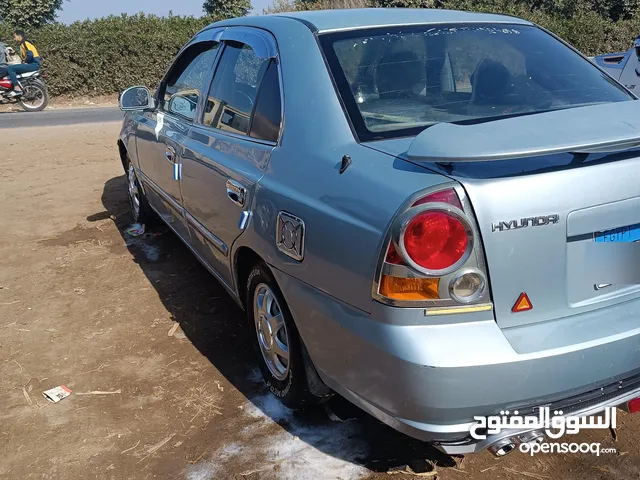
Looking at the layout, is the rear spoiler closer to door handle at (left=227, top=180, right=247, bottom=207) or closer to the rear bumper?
the rear bumper

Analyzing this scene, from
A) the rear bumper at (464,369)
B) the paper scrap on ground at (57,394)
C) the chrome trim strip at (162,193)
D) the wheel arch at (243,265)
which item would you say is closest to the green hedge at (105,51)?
the chrome trim strip at (162,193)

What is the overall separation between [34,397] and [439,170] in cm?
246

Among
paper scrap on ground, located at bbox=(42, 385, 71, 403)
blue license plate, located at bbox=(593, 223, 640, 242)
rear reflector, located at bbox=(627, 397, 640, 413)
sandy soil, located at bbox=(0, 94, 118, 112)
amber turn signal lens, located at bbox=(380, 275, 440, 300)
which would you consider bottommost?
sandy soil, located at bbox=(0, 94, 118, 112)

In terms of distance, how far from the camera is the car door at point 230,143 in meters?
2.88

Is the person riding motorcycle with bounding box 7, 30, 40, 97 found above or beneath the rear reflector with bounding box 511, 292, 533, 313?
beneath

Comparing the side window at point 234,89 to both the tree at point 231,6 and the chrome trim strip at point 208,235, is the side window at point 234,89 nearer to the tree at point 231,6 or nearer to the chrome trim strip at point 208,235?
the chrome trim strip at point 208,235

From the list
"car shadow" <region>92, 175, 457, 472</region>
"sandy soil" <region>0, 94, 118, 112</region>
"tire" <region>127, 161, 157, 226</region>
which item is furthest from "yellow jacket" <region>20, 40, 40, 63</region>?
"tire" <region>127, 161, 157, 226</region>

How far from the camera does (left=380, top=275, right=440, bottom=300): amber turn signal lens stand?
1.95m

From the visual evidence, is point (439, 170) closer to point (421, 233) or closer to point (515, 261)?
point (421, 233)

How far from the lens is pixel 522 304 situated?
77.5 inches

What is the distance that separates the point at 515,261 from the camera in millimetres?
1934

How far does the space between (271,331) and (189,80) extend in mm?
2159

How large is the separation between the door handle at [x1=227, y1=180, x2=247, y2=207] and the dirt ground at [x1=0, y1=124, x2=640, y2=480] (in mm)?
972

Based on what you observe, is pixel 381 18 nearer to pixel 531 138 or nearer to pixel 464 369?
pixel 531 138
